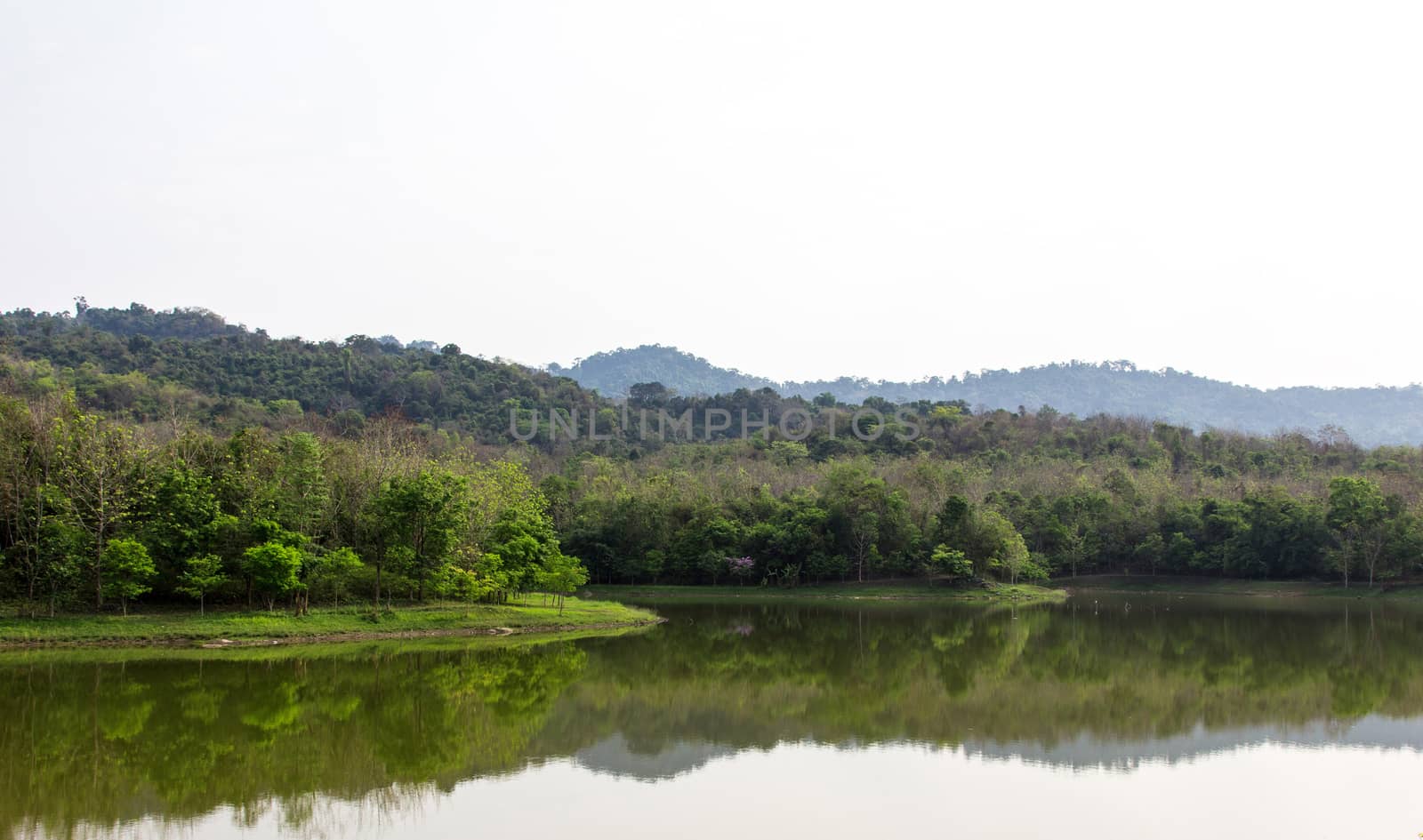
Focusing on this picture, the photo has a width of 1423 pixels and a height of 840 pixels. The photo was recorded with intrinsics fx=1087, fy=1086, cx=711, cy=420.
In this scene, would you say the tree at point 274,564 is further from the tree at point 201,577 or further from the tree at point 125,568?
the tree at point 125,568

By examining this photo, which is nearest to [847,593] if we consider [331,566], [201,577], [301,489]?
[331,566]

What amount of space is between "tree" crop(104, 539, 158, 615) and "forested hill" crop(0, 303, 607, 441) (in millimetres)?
37703

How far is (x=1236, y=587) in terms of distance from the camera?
203 ft

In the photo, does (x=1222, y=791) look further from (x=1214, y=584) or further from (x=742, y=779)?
(x=1214, y=584)

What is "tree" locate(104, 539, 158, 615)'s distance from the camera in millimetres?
31562

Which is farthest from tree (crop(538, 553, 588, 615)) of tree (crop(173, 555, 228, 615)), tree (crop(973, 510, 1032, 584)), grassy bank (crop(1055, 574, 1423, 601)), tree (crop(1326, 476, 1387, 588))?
tree (crop(1326, 476, 1387, 588))

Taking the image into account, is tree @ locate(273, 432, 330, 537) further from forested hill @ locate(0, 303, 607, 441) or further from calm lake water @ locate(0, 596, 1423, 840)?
forested hill @ locate(0, 303, 607, 441)

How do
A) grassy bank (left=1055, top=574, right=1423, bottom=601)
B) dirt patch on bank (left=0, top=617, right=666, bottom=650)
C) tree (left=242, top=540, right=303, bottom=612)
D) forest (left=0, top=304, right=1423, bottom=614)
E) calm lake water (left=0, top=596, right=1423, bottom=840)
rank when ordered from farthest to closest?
grassy bank (left=1055, top=574, right=1423, bottom=601), forest (left=0, top=304, right=1423, bottom=614), tree (left=242, top=540, right=303, bottom=612), dirt patch on bank (left=0, top=617, right=666, bottom=650), calm lake water (left=0, top=596, right=1423, bottom=840)

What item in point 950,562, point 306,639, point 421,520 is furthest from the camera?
point 950,562

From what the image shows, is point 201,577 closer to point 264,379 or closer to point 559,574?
point 559,574

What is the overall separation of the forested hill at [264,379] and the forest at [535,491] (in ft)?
1.17

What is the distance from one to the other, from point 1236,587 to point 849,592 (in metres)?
22.5

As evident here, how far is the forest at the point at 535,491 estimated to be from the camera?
1313 inches

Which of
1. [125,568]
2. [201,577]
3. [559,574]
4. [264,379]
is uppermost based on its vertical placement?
[264,379]
